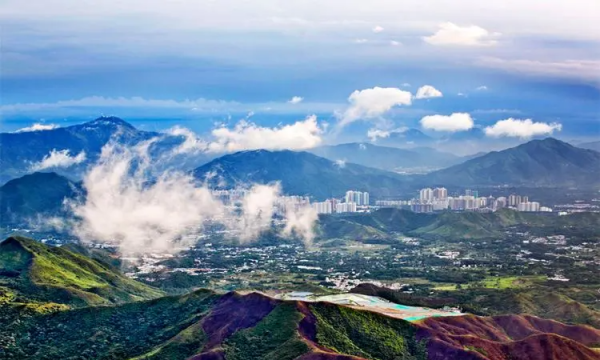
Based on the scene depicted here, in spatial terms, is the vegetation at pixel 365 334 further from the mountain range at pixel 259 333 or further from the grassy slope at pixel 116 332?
the grassy slope at pixel 116 332

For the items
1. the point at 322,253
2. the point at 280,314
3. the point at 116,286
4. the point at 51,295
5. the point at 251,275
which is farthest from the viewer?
the point at 322,253

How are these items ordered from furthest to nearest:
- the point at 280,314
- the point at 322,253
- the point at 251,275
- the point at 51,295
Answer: the point at 322,253
the point at 251,275
the point at 51,295
the point at 280,314

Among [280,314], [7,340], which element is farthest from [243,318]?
[7,340]

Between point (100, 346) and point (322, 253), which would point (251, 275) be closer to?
point (322, 253)

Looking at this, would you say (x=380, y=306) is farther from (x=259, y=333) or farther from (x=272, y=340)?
(x=272, y=340)

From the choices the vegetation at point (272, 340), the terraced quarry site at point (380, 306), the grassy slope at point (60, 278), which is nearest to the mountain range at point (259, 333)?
the vegetation at point (272, 340)

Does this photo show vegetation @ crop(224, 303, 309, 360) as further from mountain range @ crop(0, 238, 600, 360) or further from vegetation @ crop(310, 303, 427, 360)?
vegetation @ crop(310, 303, 427, 360)

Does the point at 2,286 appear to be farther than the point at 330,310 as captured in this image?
Yes

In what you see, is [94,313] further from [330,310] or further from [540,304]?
[540,304]
